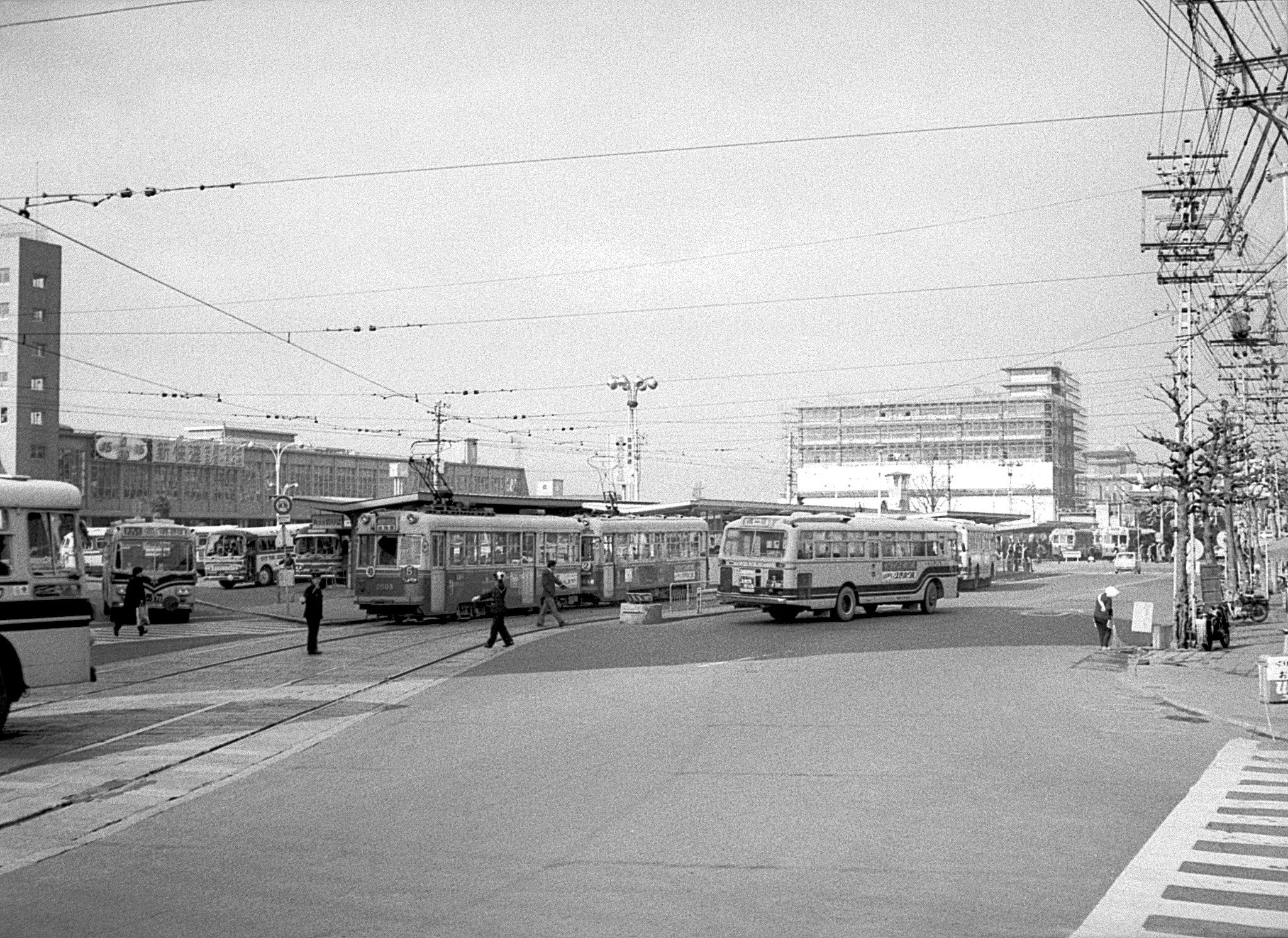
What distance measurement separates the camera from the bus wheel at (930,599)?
3781 centimetres

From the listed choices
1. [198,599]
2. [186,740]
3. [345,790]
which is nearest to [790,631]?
[186,740]

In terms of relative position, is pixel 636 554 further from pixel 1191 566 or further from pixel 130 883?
pixel 130 883

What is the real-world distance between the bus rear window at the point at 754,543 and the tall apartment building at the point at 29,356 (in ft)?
159

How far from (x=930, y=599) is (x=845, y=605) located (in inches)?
199

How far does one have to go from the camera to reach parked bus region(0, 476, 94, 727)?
13250 mm

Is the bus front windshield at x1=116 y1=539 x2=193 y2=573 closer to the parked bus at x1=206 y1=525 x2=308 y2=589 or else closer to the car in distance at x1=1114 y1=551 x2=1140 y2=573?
the parked bus at x1=206 y1=525 x2=308 y2=589

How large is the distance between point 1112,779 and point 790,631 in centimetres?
1858

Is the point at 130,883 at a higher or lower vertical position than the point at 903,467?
lower

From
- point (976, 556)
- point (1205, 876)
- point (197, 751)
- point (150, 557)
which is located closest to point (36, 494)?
point (197, 751)

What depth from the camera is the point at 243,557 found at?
6262 cm

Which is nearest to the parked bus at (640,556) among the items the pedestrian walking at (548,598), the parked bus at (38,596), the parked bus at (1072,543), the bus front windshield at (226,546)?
the pedestrian walking at (548,598)

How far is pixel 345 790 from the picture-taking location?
34.7 ft

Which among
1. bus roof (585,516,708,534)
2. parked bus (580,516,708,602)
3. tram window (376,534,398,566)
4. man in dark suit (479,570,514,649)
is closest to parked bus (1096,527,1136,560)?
parked bus (580,516,708,602)

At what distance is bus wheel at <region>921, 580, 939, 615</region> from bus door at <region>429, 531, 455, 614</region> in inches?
556
